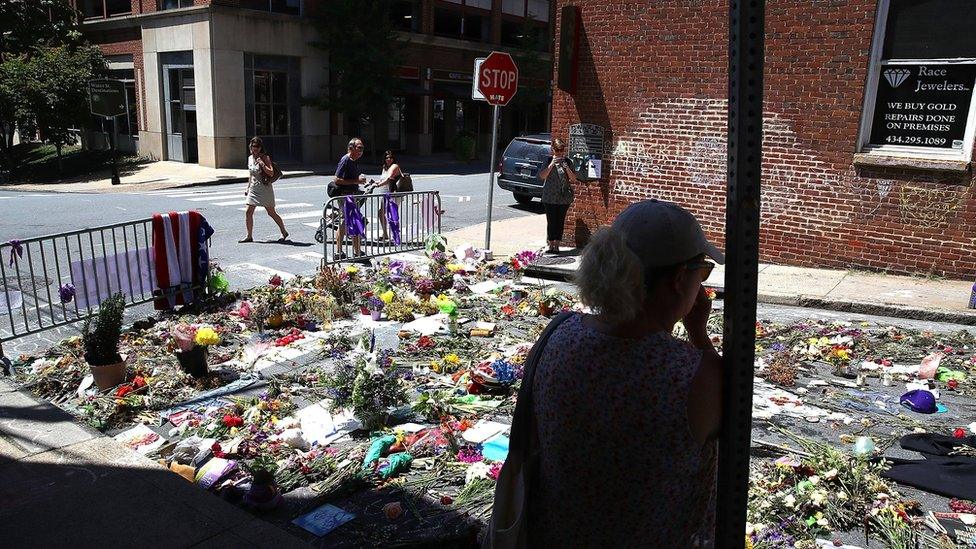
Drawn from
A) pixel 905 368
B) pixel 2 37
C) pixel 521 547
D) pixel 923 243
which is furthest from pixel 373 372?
→ pixel 2 37

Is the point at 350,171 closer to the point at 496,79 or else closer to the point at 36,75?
the point at 496,79

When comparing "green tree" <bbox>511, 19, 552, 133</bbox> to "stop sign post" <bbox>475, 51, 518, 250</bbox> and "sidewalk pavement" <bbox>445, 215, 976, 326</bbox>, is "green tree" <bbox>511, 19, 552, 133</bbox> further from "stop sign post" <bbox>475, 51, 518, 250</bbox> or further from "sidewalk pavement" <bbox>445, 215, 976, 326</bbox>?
"sidewalk pavement" <bbox>445, 215, 976, 326</bbox>

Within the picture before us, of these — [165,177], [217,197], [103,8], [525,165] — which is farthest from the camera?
[103,8]

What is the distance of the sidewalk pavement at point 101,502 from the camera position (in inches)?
146

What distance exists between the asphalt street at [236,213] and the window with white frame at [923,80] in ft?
27.1

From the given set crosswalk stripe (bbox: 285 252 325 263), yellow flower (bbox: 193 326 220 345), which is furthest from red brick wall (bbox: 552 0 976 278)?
yellow flower (bbox: 193 326 220 345)

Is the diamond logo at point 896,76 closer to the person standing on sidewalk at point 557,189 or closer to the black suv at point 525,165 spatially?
the person standing on sidewalk at point 557,189

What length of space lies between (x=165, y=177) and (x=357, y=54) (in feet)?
31.4

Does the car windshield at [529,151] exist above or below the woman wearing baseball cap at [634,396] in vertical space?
above

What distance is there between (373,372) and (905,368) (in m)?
4.99

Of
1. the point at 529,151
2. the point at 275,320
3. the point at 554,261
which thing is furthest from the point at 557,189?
the point at 529,151

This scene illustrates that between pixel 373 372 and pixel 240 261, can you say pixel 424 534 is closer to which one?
pixel 373 372

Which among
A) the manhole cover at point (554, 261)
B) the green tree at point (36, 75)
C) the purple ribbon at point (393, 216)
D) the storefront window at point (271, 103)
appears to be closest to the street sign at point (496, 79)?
the manhole cover at point (554, 261)

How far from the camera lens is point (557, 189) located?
12.0m
